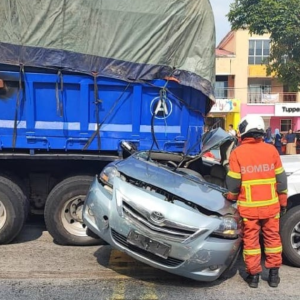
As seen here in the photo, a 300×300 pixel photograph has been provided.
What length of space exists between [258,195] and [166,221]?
97 centimetres

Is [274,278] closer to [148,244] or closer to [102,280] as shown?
[148,244]

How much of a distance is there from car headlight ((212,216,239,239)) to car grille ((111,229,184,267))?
1.45ft

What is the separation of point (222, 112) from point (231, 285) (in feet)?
101

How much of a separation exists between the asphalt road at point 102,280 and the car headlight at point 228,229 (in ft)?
1.89

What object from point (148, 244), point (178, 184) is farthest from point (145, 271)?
point (178, 184)

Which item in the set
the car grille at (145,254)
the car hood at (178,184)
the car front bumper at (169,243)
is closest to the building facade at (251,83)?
the car hood at (178,184)

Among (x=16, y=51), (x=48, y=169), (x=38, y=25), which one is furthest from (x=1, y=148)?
(x=38, y=25)

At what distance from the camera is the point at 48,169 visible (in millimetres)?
6039

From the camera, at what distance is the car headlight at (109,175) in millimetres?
4556

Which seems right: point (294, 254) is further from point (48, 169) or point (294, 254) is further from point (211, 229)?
point (48, 169)

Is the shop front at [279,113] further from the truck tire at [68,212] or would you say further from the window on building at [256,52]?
the truck tire at [68,212]

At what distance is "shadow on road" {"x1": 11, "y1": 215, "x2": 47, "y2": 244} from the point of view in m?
5.95

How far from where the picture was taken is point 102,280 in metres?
4.51

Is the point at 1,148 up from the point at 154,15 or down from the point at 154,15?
down
